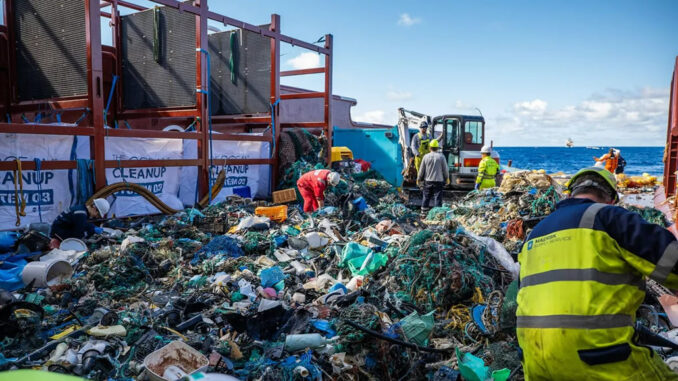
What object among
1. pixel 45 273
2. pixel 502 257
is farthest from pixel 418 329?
pixel 45 273

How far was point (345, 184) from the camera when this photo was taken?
9648mm

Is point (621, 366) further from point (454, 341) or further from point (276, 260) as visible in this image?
point (276, 260)

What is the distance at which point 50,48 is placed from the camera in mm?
8609

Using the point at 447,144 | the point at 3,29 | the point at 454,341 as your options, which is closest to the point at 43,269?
the point at 454,341

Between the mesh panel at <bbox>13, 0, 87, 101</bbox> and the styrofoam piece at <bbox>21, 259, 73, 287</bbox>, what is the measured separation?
13.5ft

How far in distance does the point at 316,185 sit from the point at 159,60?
15.2 ft

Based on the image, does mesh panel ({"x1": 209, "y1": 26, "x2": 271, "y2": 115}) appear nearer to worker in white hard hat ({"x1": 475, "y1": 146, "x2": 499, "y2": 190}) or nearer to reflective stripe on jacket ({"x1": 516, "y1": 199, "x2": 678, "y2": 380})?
worker in white hard hat ({"x1": 475, "y1": 146, "x2": 499, "y2": 190})

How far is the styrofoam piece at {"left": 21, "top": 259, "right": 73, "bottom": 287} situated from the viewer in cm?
505

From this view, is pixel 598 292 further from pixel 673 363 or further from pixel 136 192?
pixel 136 192

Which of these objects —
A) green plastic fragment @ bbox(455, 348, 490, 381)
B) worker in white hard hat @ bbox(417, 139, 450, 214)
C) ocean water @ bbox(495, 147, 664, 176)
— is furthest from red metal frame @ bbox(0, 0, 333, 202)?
ocean water @ bbox(495, 147, 664, 176)

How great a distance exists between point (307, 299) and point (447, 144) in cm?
1125

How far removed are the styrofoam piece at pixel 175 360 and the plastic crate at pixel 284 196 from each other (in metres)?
7.23

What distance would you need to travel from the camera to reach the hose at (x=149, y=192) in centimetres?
757

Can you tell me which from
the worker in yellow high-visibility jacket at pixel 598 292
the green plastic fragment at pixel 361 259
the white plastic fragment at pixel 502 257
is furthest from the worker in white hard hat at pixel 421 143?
the worker in yellow high-visibility jacket at pixel 598 292
